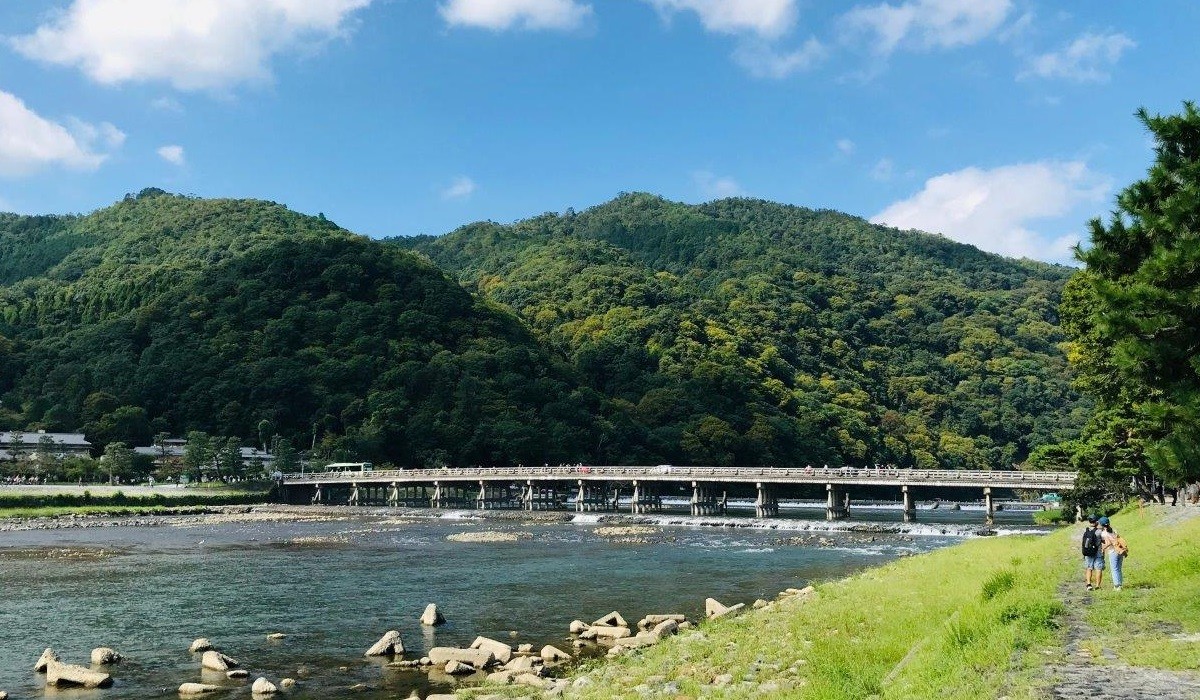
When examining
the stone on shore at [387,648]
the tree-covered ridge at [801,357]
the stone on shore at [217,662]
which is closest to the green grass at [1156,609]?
the stone on shore at [387,648]

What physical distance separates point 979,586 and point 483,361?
10258 cm

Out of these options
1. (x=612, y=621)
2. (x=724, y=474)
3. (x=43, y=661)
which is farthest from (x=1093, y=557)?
(x=724, y=474)

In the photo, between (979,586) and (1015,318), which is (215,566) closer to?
(979,586)

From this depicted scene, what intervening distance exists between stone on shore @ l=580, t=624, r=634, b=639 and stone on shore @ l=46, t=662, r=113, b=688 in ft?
32.3

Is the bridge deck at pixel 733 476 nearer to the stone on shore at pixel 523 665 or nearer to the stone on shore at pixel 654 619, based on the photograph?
the stone on shore at pixel 654 619

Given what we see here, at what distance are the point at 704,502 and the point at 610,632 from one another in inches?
2353

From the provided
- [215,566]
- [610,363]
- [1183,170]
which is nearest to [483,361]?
[610,363]

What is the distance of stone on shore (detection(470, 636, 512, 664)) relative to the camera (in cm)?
1875

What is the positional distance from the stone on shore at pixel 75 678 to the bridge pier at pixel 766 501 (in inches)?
2272

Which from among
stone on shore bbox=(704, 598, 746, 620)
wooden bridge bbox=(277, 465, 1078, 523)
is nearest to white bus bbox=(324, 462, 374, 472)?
wooden bridge bbox=(277, 465, 1078, 523)

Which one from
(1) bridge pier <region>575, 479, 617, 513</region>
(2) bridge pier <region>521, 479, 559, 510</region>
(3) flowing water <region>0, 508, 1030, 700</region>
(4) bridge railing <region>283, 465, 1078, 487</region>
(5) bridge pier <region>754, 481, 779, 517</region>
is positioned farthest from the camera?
(2) bridge pier <region>521, 479, 559, 510</region>

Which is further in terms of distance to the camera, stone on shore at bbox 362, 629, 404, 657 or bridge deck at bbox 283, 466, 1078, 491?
bridge deck at bbox 283, 466, 1078, 491

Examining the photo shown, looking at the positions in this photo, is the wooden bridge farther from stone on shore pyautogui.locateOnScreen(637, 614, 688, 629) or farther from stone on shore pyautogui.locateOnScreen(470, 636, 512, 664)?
stone on shore pyautogui.locateOnScreen(470, 636, 512, 664)

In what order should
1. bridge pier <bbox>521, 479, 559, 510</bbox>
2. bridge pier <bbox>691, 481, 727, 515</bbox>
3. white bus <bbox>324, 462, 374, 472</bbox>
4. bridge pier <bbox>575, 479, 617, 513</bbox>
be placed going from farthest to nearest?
white bus <bbox>324, 462, 374, 472</bbox> < bridge pier <bbox>521, 479, 559, 510</bbox> < bridge pier <bbox>575, 479, 617, 513</bbox> < bridge pier <bbox>691, 481, 727, 515</bbox>
